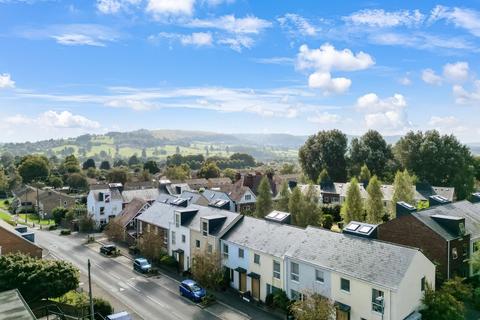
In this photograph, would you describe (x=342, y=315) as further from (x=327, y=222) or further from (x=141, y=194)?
(x=141, y=194)

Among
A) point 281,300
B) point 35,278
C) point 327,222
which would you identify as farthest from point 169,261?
point 327,222

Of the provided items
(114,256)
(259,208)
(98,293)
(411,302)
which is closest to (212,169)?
(259,208)

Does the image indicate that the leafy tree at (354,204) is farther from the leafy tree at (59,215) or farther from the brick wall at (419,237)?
the leafy tree at (59,215)

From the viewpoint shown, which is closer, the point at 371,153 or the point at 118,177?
the point at 371,153

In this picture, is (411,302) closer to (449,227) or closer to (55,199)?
(449,227)

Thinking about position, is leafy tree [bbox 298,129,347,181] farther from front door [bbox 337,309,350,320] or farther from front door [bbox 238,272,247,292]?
front door [bbox 337,309,350,320]

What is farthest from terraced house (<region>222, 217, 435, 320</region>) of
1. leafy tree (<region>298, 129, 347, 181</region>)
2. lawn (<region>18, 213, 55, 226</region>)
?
leafy tree (<region>298, 129, 347, 181</region>)
